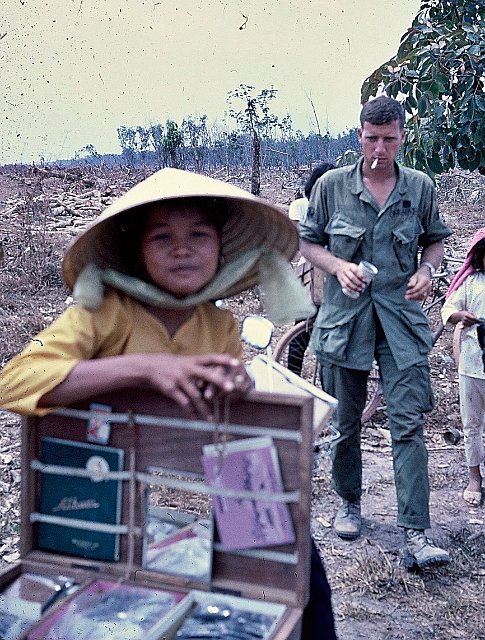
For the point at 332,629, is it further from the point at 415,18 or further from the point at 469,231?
the point at 469,231

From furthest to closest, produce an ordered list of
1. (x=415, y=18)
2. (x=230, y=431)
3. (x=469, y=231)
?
(x=469, y=231)
(x=415, y=18)
(x=230, y=431)

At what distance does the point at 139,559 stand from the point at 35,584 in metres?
0.18

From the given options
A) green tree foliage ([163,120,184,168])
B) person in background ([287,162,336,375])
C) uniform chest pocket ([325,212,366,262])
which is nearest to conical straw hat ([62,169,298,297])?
uniform chest pocket ([325,212,366,262])

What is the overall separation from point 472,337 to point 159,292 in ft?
8.24

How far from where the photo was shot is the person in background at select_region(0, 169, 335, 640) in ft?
4.20

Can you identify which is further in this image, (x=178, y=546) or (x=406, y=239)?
(x=406, y=239)

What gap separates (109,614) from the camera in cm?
121

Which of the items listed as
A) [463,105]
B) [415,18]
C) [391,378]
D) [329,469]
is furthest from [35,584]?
[415,18]

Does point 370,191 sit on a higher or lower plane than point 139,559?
higher

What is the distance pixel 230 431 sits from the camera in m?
1.22

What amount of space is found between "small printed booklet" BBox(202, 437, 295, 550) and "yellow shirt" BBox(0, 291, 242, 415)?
0.30 meters

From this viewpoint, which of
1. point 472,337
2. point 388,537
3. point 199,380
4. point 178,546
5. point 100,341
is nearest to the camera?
point 199,380

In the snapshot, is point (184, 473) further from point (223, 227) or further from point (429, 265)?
point (429, 265)

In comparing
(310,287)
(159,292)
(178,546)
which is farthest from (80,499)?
(310,287)
